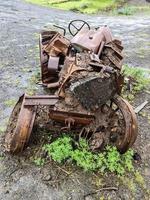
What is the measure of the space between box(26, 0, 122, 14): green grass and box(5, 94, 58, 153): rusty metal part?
552 inches

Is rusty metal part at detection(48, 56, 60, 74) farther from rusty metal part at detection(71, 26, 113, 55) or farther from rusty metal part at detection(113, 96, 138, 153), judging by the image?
rusty metal part at detection(113, 96, 138, 153)

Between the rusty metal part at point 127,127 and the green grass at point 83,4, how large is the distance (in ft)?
46.2

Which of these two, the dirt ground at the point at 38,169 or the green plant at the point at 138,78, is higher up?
the green plant at the point at 138,78

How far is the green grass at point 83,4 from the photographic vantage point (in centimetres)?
1847

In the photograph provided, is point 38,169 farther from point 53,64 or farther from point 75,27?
point 75,27

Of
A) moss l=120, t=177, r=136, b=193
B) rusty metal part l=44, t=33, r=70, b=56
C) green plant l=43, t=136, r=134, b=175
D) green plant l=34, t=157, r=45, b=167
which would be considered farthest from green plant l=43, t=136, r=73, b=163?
rusty metal part l=44, t=33, r=70, b=56

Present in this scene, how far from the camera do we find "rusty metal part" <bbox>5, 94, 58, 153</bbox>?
4.15 metres

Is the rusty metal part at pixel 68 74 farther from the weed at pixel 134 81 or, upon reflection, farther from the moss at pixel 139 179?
the weed at pixel 134 81

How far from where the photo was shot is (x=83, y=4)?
1923cm

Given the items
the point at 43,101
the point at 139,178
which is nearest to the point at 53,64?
the point at 43,101

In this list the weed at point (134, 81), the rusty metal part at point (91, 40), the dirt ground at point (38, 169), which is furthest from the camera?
the weed at point (134, 81)

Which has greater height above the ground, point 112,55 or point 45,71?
point 112,55

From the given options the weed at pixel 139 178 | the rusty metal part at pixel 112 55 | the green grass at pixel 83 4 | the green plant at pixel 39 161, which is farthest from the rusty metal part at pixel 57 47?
the green grass at pixel 83 4

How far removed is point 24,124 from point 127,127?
109 cm
